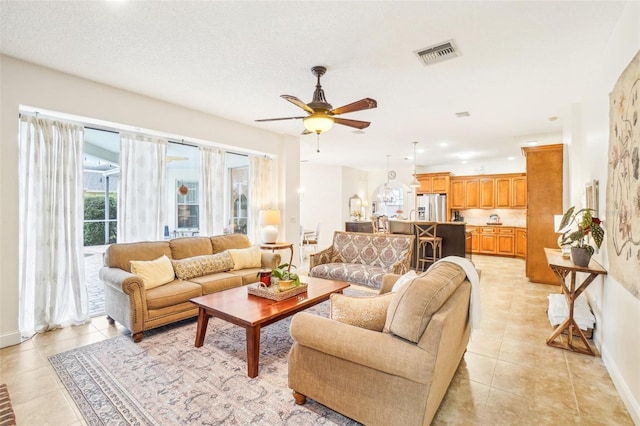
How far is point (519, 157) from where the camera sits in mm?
8344

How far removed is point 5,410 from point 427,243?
6162 millimetres

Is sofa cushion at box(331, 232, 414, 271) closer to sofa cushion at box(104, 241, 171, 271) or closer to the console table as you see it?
the console table

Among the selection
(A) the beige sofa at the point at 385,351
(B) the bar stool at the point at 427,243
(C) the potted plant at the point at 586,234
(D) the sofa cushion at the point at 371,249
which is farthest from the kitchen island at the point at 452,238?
(A) the beige sofa at the point at 385,351

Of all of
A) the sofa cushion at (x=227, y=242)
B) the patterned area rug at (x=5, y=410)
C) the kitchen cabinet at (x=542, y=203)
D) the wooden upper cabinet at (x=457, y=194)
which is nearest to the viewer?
the patterned area rug at (x=5, y=410)

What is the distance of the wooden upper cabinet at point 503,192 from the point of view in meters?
8.17

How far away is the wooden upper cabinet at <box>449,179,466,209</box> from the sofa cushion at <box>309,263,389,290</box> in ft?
18.0

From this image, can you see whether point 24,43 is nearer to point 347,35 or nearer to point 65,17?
point 65,17

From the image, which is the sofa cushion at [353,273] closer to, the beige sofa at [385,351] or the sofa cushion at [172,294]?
the sofa cushion at [172,294]

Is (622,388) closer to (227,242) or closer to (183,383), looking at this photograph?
(183,383)

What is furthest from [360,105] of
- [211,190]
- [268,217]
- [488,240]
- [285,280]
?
[488,240]

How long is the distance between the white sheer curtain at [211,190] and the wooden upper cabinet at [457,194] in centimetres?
673

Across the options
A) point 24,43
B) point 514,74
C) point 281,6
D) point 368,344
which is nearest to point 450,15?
point 281,6

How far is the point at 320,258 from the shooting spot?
491 centimetres

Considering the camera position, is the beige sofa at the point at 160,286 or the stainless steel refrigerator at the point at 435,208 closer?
the beige sofa at the point at 160,286
